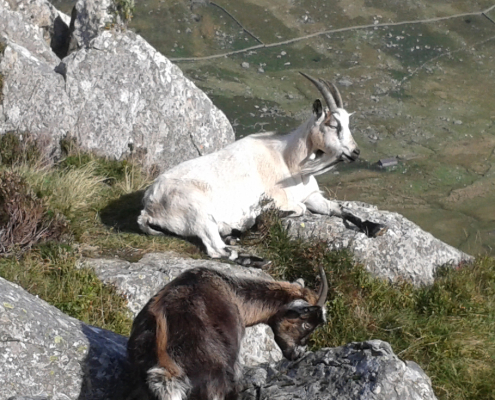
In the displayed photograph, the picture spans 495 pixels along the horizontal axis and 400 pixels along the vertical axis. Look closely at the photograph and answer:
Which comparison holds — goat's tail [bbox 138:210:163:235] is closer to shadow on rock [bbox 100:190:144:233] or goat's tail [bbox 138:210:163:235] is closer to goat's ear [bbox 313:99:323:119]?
shadow on rock [bbox 100:190:144:233]

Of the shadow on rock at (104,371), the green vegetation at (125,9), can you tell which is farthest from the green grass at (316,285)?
the green vegetation at (125,9)

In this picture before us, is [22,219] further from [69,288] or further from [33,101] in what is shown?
[33,101]

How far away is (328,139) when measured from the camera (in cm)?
878

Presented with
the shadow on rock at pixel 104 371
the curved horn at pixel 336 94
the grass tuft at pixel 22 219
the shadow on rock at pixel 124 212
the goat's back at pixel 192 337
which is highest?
the goat's back at pixel 192 337

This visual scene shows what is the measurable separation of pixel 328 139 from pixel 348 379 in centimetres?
438

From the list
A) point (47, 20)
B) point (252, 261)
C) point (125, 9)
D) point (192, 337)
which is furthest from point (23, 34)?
point (192, 337)

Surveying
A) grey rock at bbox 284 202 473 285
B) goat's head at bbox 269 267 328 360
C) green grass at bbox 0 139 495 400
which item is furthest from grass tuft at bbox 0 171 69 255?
goat's head at bbox 269 267 328 360

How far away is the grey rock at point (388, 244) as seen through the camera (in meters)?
8.50

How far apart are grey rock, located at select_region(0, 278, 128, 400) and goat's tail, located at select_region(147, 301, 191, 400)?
63cm

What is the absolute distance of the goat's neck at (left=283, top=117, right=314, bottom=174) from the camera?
886 cm

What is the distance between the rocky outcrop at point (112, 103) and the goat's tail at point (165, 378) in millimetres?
6882

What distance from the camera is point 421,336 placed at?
716 cm

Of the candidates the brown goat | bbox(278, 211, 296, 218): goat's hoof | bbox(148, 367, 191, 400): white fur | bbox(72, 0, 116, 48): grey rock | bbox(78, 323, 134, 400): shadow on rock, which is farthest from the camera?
bbox(72, 0, 116, 48): grey rock

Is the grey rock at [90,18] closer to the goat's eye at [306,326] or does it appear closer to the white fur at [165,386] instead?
the goat's eye at [306,326]
